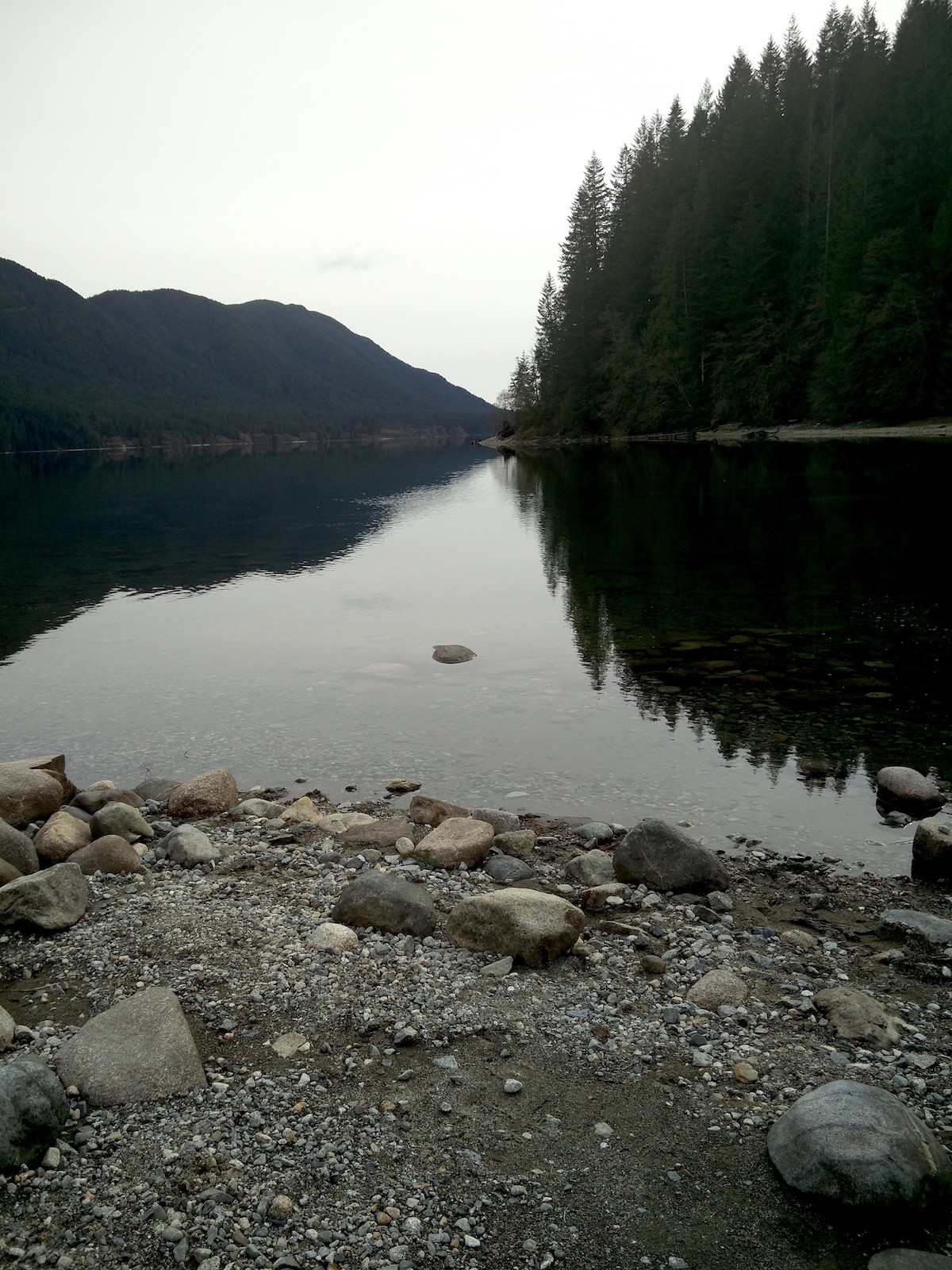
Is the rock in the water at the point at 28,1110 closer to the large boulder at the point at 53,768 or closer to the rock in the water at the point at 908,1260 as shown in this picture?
the rock in the water at the point at 908,1260

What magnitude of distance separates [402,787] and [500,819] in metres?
2.17

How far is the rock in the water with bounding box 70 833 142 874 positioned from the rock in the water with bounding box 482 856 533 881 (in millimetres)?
4193

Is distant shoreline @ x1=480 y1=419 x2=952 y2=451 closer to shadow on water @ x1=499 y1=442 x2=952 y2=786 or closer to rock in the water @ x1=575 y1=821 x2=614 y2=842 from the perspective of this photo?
shadow on water @ x1=499 y1=442 x2=952 y2=786

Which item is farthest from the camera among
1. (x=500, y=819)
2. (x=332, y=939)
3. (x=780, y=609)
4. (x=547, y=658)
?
(x=780, y=609)

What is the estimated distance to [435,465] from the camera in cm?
12612

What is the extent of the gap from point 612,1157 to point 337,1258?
181 cm

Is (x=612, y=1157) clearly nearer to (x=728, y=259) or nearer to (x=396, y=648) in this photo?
(x=396, y=648)

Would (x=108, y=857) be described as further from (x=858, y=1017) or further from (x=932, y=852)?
(x=932, y=852)

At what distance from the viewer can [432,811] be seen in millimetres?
11438

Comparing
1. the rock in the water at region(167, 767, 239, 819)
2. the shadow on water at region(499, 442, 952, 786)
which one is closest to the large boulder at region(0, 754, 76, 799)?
the rock in the water at region(167, 767, 239, 819)

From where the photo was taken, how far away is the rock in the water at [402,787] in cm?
1284

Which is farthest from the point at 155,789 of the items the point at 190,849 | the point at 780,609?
the point at 780,609

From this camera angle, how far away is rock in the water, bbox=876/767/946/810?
1098 cm

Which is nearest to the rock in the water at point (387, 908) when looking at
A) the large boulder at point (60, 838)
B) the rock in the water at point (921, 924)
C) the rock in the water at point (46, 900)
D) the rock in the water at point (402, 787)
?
the rock in the water at point (46, 900)
